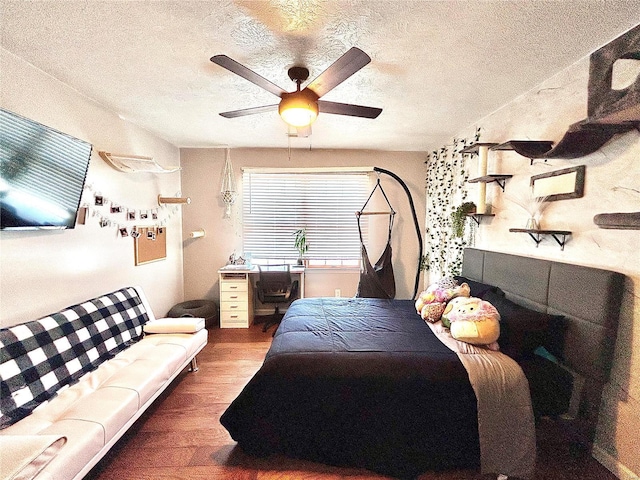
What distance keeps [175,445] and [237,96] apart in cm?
254

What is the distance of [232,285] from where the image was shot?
3.70 m

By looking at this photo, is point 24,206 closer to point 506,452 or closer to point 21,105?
point 21,105

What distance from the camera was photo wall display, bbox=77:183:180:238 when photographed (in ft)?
7.77

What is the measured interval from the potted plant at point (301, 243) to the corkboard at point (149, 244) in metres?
1.71

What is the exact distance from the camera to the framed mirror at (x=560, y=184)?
1760 mm

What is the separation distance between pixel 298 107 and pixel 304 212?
95.5 inches

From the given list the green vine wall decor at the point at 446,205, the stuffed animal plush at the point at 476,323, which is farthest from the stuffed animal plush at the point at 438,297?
the green vine wall decor at the point at 446,205

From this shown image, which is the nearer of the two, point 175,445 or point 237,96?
point 175,445

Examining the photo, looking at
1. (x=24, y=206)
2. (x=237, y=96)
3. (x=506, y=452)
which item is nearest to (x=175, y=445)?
(x=24, y=206)


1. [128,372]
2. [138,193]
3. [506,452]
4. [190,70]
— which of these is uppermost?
[190,70]

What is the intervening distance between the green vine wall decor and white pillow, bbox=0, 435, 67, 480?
3335 mm

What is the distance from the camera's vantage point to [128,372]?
188 cm

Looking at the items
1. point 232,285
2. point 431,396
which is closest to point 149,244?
point 232,285

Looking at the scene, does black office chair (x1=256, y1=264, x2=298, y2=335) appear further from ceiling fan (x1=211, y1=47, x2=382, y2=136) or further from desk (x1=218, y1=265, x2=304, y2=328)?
ceiling fan (x1=211, y1=47, x2=382, y2=136)
